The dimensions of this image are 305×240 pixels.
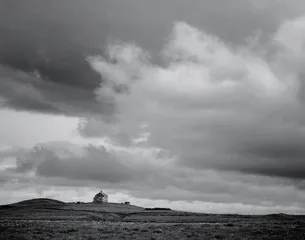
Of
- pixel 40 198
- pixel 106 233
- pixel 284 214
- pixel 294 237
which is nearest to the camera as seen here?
pixel 294 237

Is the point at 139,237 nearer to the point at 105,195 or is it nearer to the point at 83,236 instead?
the point at 83,236

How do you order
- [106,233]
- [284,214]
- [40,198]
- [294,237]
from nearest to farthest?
[294,237]
[106,233]
[284,214]
[40,198]

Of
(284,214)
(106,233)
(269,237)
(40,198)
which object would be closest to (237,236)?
(269,237)

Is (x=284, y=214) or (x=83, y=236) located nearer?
(x=83, y=236)

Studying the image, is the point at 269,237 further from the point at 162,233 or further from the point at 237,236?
the point at 162,233

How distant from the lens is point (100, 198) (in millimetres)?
153625

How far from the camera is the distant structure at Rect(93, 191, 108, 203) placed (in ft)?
502

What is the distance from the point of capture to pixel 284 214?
90875 millimetres

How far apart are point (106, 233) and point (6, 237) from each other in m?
11.3

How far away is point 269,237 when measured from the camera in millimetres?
40125

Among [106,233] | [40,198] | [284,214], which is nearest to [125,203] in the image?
[40,198]

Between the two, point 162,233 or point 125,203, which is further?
point 125,203

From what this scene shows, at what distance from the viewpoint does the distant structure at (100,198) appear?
15288 centimetres

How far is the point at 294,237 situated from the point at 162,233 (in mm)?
15045
